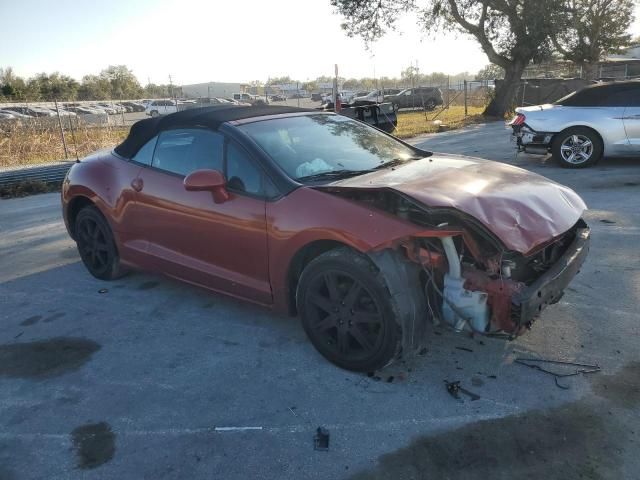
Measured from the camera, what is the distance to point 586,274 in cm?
470

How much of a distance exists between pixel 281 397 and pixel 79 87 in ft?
267

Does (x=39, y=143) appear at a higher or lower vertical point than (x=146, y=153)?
lower

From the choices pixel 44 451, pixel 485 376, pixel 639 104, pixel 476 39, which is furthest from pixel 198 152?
pixel 476 39

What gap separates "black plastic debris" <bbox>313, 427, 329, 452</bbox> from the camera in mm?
2678

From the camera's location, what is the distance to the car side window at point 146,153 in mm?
4422

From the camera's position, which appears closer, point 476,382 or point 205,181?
point 476,382

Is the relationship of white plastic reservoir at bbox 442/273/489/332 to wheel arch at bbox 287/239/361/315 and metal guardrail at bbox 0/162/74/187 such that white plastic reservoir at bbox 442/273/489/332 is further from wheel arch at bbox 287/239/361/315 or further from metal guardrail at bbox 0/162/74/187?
metal guardrail at bbox 0/162/74/187

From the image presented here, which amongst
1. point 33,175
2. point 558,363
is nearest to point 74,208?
point 558,363

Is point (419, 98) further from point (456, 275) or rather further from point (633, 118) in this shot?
point (456, 275)

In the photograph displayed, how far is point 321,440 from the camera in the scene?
2.73 metres

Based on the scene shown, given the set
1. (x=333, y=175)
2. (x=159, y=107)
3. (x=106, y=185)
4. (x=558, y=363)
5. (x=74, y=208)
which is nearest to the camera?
(x=558, y=363)

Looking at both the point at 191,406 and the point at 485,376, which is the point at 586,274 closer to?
the point at 485,376

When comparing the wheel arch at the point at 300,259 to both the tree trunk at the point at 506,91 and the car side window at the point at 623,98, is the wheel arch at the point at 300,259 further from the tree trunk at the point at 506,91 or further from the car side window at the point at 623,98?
the tree trunk at the point at 506,91

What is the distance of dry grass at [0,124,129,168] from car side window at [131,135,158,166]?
11664 mm
